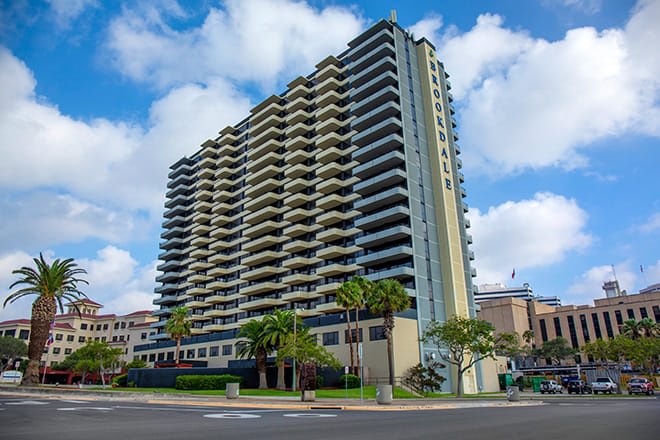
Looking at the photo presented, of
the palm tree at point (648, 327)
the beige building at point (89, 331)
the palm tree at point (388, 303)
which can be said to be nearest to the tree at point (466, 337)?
the palm tree at point (388, 303)

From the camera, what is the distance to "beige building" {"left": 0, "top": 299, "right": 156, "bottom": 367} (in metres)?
119

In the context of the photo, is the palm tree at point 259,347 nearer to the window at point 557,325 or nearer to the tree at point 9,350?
the tree at point 9,350

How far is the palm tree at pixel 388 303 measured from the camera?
52.3 m

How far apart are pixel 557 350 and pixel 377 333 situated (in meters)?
95.8

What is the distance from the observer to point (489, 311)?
509ft

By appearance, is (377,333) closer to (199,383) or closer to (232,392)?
(199,383)

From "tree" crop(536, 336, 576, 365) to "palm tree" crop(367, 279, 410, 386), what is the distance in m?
97.8

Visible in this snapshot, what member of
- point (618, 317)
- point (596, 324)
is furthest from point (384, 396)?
point (596, 324)

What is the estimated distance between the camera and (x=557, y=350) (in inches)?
5172

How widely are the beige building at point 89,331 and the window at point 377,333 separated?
3030 inches

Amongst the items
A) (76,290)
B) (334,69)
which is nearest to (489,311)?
(334,69)

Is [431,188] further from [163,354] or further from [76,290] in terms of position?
[163,354]

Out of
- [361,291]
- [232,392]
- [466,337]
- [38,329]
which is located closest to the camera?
[232,392]

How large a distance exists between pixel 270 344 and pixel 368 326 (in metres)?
12.9
